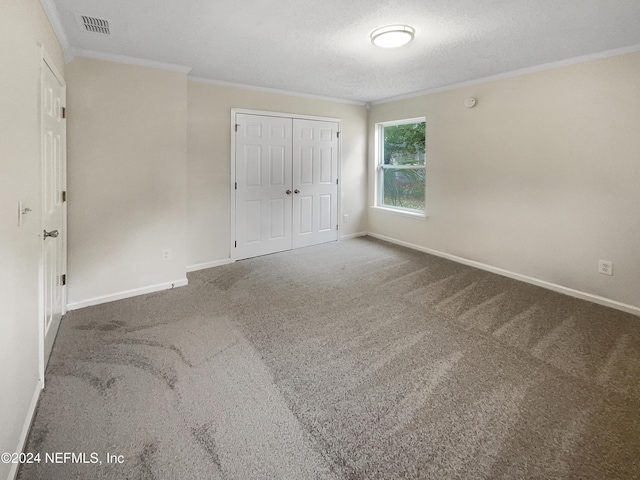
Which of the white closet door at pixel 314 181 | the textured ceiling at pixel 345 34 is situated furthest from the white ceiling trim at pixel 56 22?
the white closet door at pixel 314 181

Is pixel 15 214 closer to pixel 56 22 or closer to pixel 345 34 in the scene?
pixel 56 22

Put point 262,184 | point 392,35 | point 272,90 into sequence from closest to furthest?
point 392,35 < point 272,90 < point 262,184

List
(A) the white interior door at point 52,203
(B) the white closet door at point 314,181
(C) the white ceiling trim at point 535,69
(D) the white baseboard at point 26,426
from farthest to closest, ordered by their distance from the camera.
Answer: (B) the white closet door at point 314,181
(C) the white ceiling trim at point 535,69
(A) the white interior door at point 52,203
(D) the white baseboard at point 26,426

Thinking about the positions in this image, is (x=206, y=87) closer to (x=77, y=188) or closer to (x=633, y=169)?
(x=77, y=188)

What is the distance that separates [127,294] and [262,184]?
223 cm

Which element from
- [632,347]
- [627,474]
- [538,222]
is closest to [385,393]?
[627,474]

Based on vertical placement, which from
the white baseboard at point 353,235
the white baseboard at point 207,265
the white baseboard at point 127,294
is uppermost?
the white baseboard at point 353,235

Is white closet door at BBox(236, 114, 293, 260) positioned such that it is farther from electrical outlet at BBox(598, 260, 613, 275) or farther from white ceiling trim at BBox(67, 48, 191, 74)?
electrical outlet at BBox(598, 260, 613, 275)

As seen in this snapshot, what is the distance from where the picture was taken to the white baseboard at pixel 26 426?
4.70ft

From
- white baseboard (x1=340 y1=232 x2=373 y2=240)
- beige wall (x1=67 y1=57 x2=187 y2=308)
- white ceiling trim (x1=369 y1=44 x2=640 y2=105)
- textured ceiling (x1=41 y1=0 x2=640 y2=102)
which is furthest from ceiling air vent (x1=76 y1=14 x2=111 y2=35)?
white baseboard (x1=340 y1=232 x2=373 y2=240)

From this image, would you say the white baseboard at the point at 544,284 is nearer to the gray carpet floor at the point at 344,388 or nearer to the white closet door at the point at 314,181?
the gray carpet floor at the point at 344,388

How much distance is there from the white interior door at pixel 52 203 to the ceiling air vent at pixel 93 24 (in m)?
0.44

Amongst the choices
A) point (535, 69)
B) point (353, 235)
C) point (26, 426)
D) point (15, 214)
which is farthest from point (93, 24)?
point (353, 235)

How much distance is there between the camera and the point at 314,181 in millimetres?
5480
